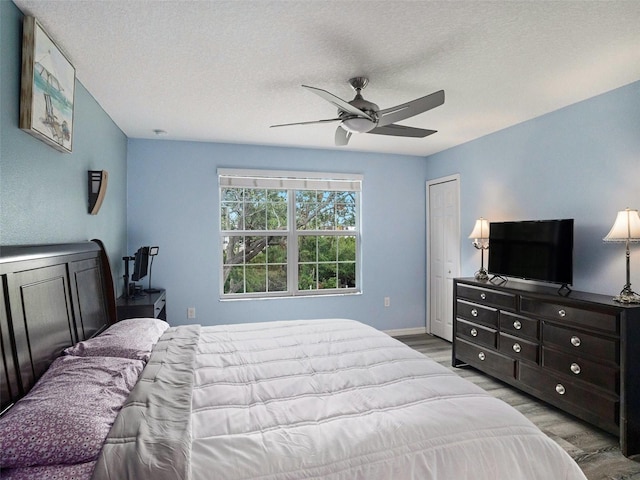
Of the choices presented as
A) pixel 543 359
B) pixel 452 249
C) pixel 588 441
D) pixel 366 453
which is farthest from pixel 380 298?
pixel 366 453

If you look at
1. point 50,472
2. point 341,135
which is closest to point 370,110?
point 341,135

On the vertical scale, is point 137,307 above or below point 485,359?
above

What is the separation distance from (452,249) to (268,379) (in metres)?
3.62

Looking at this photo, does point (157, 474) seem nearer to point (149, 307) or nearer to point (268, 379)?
point (268, 379)

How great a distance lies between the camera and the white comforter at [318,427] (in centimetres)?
121

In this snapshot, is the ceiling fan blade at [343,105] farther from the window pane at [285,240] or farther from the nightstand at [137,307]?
the window pane at [285,240]

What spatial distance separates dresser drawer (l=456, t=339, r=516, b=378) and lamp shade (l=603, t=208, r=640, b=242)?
1.33 m

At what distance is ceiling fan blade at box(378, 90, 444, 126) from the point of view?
235cm

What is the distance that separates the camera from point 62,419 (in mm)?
1179

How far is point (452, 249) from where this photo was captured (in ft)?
15.9

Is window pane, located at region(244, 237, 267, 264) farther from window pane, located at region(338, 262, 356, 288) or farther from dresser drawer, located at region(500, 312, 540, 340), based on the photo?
dresser drawer, located at region(500, 312, 540, 340)

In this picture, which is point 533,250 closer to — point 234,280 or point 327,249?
point 327,249

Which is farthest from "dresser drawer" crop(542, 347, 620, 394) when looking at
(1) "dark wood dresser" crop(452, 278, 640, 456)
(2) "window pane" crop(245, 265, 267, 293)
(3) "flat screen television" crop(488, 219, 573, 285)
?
(2) "window pane" crop(245, 265, 267, 293)

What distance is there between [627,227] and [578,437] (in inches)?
57.9
